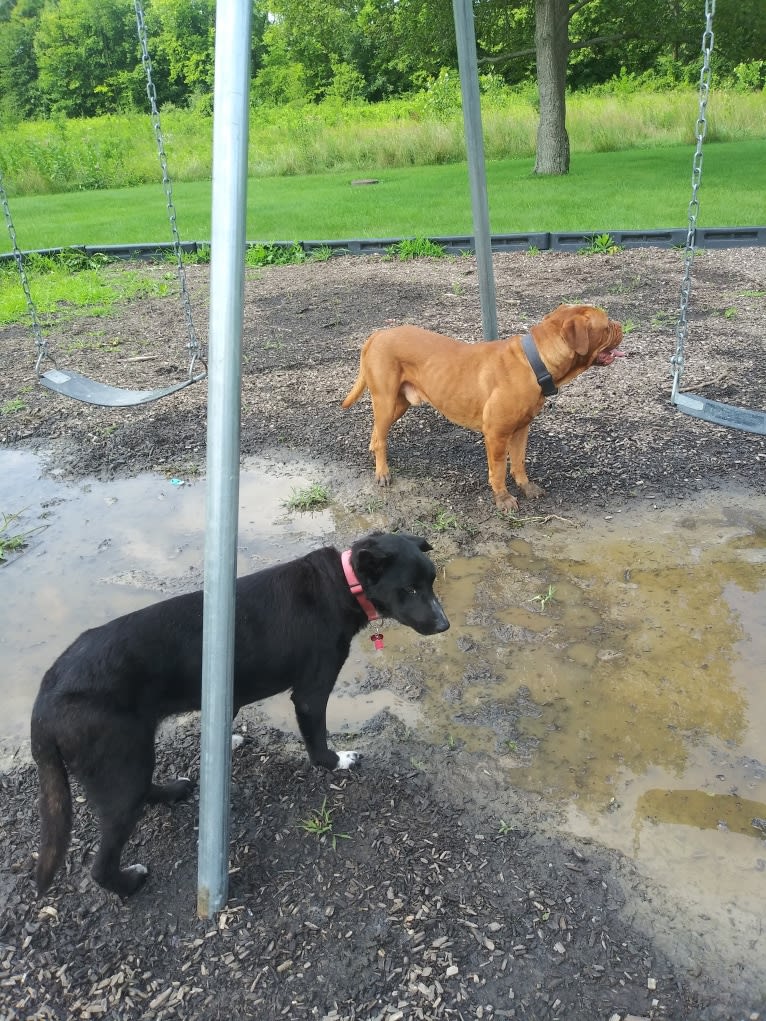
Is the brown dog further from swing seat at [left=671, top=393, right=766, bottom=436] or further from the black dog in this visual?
the black dog

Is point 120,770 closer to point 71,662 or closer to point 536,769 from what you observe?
point 71,662

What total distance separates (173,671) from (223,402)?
103cm

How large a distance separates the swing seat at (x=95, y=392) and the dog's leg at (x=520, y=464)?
7.12 ft

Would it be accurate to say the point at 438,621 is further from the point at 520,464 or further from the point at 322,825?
the point at 520,464

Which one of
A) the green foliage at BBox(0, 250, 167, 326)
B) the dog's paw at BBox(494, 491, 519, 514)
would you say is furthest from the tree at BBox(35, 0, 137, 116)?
the dog's paw at BBox(494, 491, 519, 514)

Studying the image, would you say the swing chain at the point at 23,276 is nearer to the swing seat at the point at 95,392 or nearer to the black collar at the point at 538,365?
the swing seat at the point at 95,392

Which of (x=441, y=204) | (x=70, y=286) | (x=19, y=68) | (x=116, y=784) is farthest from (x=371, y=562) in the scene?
(x=19, y=68)

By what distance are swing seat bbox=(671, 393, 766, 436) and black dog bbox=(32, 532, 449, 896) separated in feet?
5.56

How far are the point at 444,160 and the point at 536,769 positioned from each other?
76.8ft

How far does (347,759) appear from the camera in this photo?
3123mm

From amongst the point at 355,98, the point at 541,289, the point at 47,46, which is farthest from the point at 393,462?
the point at 47,46

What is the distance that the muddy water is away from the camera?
2.86m

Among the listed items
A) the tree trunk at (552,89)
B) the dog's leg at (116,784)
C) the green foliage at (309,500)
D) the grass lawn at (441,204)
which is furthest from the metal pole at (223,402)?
the tree trunk at (552,89)

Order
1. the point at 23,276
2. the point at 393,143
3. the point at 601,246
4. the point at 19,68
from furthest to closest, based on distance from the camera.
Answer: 1. the point at 19,68
2. the point at 393,143
3. the point at 601,246
4. the point at 23,276
